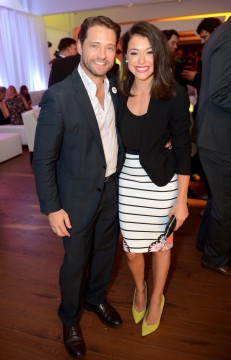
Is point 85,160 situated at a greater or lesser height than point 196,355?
greater

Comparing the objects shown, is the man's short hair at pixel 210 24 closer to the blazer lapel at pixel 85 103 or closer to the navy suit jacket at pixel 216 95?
the navy suit jacket at pixel 216 95

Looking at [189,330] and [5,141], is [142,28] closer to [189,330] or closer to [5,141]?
[189,330]

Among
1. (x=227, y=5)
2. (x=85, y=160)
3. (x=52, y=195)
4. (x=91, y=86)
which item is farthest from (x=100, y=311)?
(x=227, y=5)

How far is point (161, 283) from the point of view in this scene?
1.64 m

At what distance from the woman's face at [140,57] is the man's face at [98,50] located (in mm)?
97

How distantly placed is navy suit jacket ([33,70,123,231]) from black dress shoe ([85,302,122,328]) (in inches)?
27.5

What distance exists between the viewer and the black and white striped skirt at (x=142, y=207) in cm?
144

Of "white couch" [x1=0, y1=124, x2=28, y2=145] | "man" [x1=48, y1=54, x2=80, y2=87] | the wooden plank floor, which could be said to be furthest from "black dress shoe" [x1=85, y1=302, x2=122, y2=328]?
"white couch" [x1=0, y1=124, x2=28, y2=145]

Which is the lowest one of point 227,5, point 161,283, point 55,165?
point 161,283

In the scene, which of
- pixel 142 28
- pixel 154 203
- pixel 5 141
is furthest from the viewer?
pixel 5 141

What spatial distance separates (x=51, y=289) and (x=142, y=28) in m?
1.76

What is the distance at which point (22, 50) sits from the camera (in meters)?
8.21

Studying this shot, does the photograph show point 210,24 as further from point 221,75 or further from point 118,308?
point 118,308

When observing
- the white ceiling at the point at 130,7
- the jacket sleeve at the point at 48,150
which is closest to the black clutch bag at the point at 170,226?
the jacket sleeve at the point at 48,150
